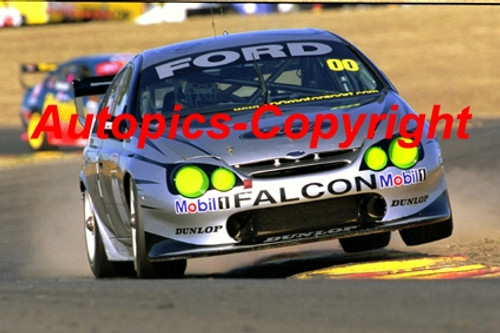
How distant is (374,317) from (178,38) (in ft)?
94.4

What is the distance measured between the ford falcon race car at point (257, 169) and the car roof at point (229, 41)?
31 cm

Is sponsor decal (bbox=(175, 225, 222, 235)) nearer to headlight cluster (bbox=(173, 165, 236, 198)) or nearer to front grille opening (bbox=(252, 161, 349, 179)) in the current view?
headlight cluster (bbox=(173, 165, 236, 198))

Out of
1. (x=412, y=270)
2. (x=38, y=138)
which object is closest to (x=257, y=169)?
(x=412, y=270)

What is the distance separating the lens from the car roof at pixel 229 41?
873 centimetres

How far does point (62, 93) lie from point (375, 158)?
535 inches

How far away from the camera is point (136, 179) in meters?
7.46

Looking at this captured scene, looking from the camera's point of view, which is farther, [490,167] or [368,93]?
[490,167]

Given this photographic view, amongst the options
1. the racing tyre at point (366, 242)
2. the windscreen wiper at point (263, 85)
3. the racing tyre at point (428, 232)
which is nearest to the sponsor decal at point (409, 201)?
the racing tyre at point (428, 232)

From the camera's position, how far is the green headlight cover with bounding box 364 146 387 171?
7359mm

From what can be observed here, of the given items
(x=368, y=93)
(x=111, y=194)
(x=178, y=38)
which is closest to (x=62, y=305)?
(x=111, y=194)

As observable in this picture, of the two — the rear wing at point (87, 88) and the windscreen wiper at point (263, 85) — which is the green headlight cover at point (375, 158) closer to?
the windscreen wiper at point (263, 85)

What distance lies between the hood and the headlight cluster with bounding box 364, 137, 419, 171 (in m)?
0.08

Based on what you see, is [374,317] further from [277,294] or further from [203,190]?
[203,190]

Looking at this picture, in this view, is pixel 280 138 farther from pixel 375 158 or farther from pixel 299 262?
pixel 299 262
